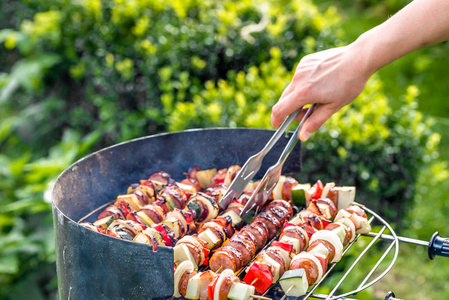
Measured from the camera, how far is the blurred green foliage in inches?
133

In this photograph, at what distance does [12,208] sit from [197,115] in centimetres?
166

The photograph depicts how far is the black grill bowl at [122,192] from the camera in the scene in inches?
62.4

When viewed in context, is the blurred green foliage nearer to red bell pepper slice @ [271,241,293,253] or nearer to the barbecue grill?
the barbecue grill

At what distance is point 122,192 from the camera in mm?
2521

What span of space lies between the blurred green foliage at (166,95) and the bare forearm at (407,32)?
1457 mm

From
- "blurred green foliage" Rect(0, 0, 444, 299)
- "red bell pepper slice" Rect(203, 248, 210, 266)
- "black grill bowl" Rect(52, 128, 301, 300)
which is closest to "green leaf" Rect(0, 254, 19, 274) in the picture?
"blurred green foliage" Rect(0, 0, 444, 299)

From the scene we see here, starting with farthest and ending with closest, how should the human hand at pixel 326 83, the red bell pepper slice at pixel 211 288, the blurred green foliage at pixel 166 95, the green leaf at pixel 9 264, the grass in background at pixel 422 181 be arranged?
the grass in background at pixel 422 181 → the green leaf at pixel 9 264 → the blurred green foliage at pixel 166 95 → the human hand at pixel 326 83 → the red bell pepper slice at pixel 211 288

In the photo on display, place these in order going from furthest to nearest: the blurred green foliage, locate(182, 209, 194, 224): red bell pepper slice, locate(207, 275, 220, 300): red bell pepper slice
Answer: the blurred green foliage
locate(182, 209, 194, 224): red bell pepper slice
locate(207, 275, 220, 300): red bell pepper slice

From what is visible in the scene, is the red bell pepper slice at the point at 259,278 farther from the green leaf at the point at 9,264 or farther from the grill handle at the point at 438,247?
the green leaf at the point at 9,264

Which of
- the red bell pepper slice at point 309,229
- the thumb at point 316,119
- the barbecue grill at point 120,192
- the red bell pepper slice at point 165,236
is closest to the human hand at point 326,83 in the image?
the thumb at point 316,119

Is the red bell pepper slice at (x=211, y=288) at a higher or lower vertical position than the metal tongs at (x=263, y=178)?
lower

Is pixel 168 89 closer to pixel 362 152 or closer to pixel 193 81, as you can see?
pixel 193 81

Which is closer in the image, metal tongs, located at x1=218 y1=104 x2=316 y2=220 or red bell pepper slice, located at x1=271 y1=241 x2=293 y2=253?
red bell pepper slice, located at x1=271 y1=241 x2=293 y2=253

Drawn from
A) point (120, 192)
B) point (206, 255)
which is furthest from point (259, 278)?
point (120, 192)
